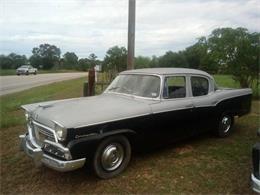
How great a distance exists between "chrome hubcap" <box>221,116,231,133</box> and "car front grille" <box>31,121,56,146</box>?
3.90 metres

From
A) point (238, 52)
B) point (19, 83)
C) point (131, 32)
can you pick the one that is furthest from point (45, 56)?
point (131, 32)

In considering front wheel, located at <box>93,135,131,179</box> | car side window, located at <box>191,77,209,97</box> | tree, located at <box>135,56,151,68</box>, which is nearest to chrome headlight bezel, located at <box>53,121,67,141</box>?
front wheel, located at <box>93,135,131,179</box>

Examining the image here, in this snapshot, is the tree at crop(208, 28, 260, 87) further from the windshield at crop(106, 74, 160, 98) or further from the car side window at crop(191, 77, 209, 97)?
the windshield at crop(106, 74, 160, 98)

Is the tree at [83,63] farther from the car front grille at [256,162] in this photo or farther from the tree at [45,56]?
the car front grille at [256,162]

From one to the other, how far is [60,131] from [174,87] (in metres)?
2.47

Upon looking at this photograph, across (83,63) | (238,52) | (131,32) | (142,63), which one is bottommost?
(83,63)

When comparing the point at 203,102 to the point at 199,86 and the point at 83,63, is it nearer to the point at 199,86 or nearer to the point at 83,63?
the point at 199,86

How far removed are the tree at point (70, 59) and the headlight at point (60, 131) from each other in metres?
89.6

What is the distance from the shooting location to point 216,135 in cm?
646

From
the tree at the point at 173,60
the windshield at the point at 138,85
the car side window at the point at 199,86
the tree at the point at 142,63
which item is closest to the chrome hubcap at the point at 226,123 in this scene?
the car side window at the point at 199,86

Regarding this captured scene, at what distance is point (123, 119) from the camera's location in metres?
4.34

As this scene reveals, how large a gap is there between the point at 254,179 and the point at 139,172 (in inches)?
70.3

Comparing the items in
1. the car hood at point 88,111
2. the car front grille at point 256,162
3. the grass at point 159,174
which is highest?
the car hood at point 88,111

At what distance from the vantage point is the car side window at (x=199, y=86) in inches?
229
